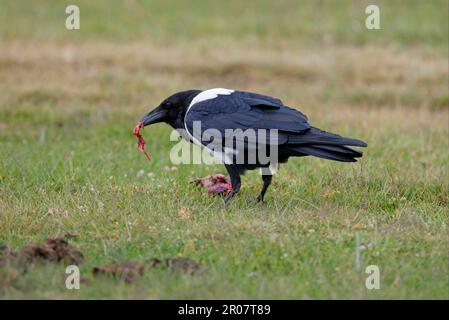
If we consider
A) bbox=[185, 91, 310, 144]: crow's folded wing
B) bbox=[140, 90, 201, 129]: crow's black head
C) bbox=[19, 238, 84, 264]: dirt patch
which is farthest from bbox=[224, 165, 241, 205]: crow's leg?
bbox=[19, 238, 84, 264]: dirt patch

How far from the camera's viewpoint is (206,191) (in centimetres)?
677

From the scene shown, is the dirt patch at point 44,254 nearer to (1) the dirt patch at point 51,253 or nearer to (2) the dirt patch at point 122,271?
(1) the dirt patch at point 51,253

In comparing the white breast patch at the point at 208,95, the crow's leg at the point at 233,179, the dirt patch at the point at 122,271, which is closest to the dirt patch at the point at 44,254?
the dirt patch at the point at 122,271

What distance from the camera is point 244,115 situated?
6.38 metres

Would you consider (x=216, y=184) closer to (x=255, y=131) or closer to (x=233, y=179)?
(x=233, y=179)

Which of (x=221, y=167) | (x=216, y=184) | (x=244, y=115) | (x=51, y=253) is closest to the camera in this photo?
(x=51, y=253)

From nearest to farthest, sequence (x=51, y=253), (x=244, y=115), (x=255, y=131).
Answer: (x=51, y=253) → (x=255, y=131) → (x=244, y=115)

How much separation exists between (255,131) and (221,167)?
6.09ft

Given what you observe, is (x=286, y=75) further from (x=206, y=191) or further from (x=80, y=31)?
(x=206, y=191)

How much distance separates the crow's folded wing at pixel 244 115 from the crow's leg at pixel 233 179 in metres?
0.29

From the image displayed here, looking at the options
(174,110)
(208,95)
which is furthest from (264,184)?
(174,110)

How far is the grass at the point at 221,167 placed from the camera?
5.01 metres

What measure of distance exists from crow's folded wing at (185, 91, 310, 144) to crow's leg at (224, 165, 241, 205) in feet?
0.95

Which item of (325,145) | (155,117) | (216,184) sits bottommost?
(216,184)
